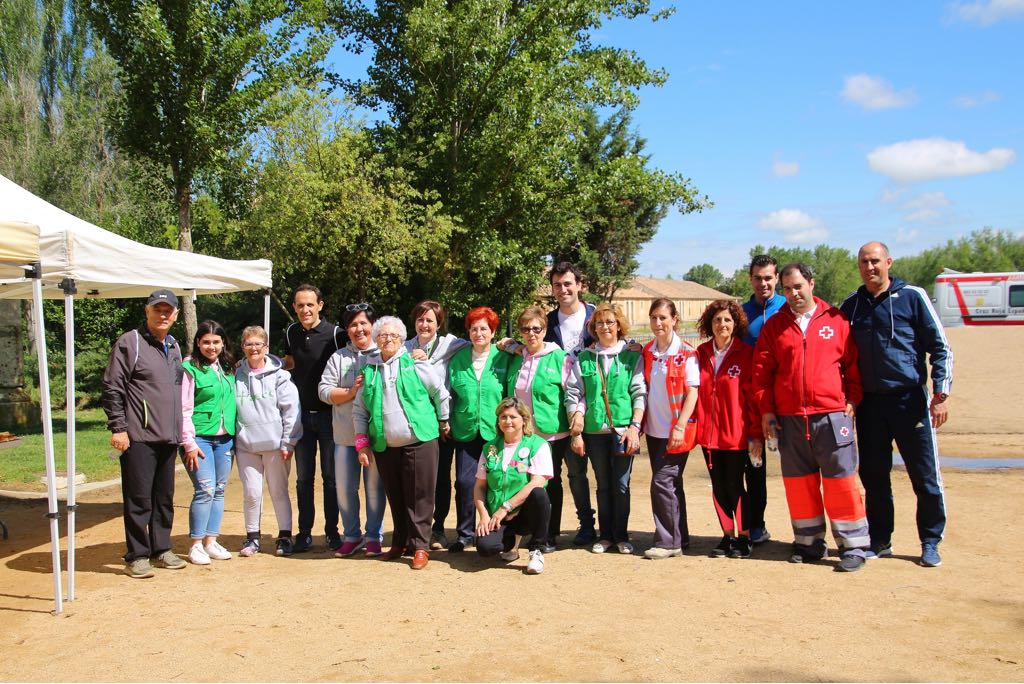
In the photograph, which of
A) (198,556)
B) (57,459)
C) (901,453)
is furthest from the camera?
(57,459)

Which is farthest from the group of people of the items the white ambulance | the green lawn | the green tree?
the white ambulance

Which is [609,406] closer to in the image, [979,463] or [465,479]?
[465,479]

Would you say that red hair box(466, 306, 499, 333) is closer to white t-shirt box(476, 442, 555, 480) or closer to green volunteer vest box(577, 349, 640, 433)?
green volunteer vest box(577, 349, 640, 433)

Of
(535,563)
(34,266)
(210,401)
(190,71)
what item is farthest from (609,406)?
(190,71)

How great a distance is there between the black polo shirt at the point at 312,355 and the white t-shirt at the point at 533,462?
1332 mm

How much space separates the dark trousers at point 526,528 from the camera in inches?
206

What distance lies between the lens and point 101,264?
5.62 m

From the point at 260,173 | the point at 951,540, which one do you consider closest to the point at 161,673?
the point at 951,540

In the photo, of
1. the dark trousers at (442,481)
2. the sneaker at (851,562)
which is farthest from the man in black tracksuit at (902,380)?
the dark trousers at (442,481)

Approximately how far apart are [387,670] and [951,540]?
4304 millimetres

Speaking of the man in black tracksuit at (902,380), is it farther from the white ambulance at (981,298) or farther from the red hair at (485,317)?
the white ambulance at (981,298)

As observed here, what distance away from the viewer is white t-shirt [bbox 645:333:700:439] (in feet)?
17.5

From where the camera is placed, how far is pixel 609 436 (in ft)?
17.9

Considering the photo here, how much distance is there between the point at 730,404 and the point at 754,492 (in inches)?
29.5
